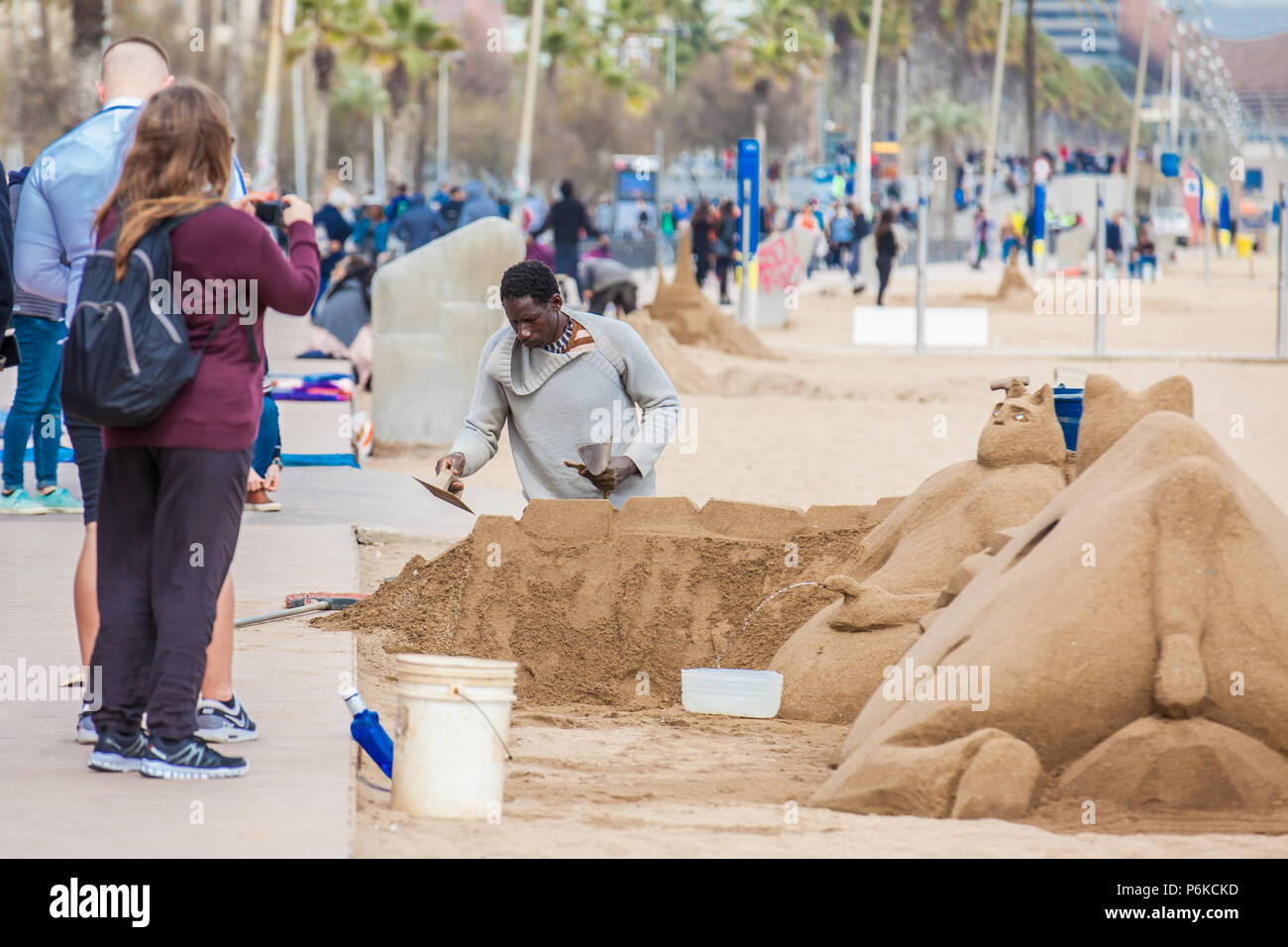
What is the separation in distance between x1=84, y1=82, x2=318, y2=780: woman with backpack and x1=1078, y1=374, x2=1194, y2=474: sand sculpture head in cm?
250

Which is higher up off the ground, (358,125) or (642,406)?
(358,125)

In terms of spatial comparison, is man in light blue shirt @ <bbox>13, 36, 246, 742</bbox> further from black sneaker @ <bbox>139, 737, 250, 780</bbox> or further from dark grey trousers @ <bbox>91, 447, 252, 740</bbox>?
black sneaker @ <bbox>139, 737, 250, 780</bbox>

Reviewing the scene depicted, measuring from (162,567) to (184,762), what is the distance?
0.48m

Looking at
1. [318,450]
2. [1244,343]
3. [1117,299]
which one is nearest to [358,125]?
[1117,299]

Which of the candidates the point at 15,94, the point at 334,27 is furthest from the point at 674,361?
the point at 334,27

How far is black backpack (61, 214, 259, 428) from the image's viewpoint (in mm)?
4082

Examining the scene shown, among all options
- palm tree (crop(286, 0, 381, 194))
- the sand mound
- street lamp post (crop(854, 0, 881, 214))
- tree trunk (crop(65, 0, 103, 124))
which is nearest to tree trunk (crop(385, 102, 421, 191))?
palm tree (crop(286, 0, 381, 194))

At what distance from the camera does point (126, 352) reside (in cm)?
408

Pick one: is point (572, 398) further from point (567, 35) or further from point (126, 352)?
point (567, 35)

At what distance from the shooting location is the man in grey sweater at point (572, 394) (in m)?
6.74

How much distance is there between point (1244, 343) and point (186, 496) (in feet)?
75.5

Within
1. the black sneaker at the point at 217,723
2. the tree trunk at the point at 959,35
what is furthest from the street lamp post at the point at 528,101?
the tree trunk at the point at 959,35

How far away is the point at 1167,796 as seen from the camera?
14.5 ft
